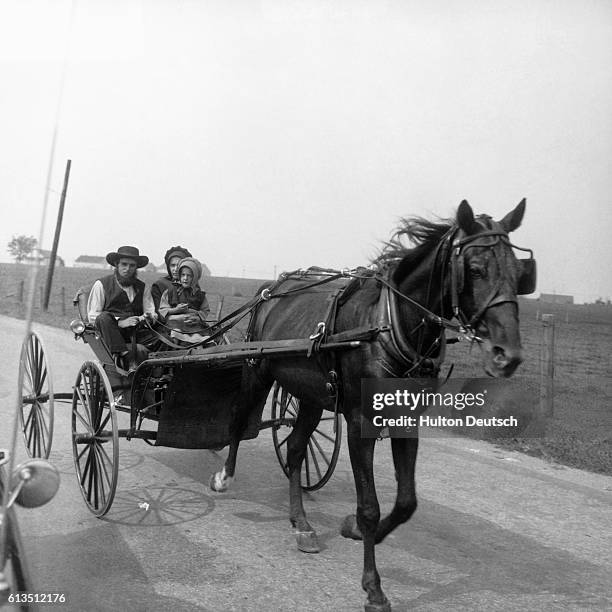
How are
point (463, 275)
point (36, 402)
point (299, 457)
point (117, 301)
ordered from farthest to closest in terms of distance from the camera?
point (117, 301)
point (36, 402)
point (299, 457)
point (463, 275)

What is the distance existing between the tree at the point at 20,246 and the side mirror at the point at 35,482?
0.61 metres

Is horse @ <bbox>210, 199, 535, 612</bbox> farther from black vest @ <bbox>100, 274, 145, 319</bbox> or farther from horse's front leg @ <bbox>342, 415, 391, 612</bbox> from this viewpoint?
black vest @ <bbox>100, 274, 145, 319</bbox>

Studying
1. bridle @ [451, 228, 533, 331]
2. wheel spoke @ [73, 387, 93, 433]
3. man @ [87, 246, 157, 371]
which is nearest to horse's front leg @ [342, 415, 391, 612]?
bridle @ [451, 228, 533, 331]

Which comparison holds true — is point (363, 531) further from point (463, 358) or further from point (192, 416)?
point (463, 358)

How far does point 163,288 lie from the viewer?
6.26 m

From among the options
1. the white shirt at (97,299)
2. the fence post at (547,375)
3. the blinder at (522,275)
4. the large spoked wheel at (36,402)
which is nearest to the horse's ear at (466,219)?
the blinder at (522,275)

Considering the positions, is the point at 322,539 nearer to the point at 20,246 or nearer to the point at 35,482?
the point at 35,482

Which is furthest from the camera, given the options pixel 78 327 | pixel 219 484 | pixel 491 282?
pixel 78 327

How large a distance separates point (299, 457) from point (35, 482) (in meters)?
3.22

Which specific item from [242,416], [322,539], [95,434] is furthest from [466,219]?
[95,434]

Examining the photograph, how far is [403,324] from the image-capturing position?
3668 mm

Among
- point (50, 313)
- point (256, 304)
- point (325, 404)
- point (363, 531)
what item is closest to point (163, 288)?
point (256, 304)

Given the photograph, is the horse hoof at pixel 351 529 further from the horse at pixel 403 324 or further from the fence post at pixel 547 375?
the fence post at pixel 547 375

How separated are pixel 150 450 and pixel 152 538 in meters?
2.34
